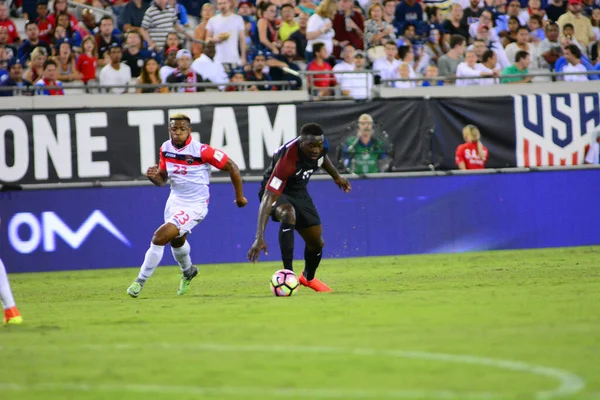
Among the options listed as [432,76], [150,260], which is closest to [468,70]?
[432,76]

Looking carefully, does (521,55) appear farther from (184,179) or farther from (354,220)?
(184,179)

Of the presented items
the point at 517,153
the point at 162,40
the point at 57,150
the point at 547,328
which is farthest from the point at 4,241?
the point at 547,328

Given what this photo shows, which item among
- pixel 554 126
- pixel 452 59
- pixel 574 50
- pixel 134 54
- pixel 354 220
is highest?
pixel 134 54

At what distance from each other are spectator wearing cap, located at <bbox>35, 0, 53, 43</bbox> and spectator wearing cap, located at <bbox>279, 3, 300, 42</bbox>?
4604 millimetres

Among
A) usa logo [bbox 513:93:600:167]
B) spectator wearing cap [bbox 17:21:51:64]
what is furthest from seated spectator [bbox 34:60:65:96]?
usa logo [bbox 513:93:600:167]

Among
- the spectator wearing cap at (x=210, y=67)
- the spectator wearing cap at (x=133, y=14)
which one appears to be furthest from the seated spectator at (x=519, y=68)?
the spectator wearing cap at (x=133, y=14)

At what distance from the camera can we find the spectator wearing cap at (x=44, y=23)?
2111 cm

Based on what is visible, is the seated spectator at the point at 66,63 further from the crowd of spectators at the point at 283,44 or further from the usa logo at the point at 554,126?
the usa logo at the point at 554,126

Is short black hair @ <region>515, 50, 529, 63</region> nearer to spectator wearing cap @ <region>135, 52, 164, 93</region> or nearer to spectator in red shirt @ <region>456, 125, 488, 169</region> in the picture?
spectator in red shirt @ <region>456, 125, 488, 169</region>

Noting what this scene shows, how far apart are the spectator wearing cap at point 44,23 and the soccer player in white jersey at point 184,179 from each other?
27.3 ft

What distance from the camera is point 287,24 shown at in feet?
73.9

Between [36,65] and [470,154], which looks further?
[470,154]

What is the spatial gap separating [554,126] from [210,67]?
6802 millimetres

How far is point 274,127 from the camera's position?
20.5 meters
